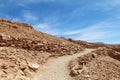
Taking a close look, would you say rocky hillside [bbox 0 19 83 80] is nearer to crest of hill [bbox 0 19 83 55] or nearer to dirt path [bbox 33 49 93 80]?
crest of hill [bbox 0 19 83 55]

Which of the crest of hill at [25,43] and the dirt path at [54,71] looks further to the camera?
the crest of hill at [25,43]

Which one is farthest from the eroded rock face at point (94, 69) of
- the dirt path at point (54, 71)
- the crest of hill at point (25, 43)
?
the crest of hill at point (25, 43)

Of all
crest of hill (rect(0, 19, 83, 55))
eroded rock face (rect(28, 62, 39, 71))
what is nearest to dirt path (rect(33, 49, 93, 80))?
eroded rock face (rect(28, 62, 39, 71))

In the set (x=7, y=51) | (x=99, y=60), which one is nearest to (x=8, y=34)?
(x=7, y=51)

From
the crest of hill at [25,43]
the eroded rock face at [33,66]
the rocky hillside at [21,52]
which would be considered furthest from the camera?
the crest of hill at [25,43]

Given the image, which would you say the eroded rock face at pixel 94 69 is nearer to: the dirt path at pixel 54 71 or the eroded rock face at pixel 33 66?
the dirt path at pixel 54 71

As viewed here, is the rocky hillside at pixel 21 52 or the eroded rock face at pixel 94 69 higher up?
the rocky hillside at pixel 21 52

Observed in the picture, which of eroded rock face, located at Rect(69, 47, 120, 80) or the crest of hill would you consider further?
the crest of hill

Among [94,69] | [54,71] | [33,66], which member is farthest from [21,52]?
[94,69]

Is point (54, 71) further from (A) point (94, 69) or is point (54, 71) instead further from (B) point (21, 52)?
(B) point (21, 52)

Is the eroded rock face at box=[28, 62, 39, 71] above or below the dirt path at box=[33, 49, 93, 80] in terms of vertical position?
above

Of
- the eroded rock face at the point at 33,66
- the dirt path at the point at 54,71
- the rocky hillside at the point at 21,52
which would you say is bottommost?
the dirt path at the point at 54,71

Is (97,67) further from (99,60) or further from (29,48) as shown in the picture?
(29,48)

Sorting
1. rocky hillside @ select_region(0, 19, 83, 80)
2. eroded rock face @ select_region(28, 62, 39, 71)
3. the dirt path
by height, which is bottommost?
the dirt path
